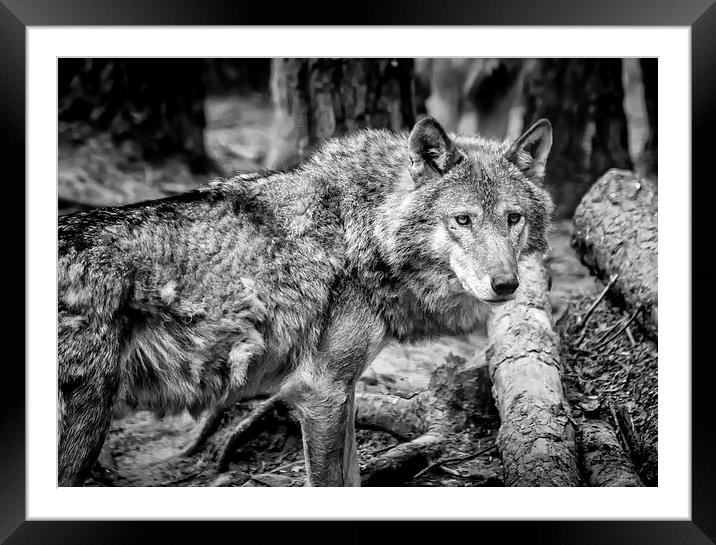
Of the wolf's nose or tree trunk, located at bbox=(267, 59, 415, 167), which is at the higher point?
tree trunk, located at bbox=(267, 59, 415, 167)

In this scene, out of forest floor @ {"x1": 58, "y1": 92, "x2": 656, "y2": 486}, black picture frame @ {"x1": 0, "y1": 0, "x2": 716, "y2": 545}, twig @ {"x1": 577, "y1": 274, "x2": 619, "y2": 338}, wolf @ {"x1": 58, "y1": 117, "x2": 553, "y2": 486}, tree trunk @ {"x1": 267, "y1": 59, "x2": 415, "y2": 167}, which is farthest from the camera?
twig @ {"x1": 577, "y1": 274, "x2": 619, "y2": 338}

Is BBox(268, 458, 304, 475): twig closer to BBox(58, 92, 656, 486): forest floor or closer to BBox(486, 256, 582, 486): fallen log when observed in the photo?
BBox(58, 92, 656, 486): forest floor

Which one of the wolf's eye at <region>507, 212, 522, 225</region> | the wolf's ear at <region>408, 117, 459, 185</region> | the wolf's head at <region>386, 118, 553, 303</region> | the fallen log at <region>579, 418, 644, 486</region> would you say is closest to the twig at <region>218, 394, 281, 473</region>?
the wolf's head at <region>386, 118, 553, 303</region>

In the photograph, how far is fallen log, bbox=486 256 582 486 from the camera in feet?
12.0

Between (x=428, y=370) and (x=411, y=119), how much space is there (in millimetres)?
1365

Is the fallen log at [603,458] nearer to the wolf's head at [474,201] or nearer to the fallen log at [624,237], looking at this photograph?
the fallen log at [624,237]

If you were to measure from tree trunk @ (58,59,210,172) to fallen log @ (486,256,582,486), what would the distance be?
187cm

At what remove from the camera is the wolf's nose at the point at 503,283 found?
321 centimetres

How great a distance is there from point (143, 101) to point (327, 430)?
1.98 m
